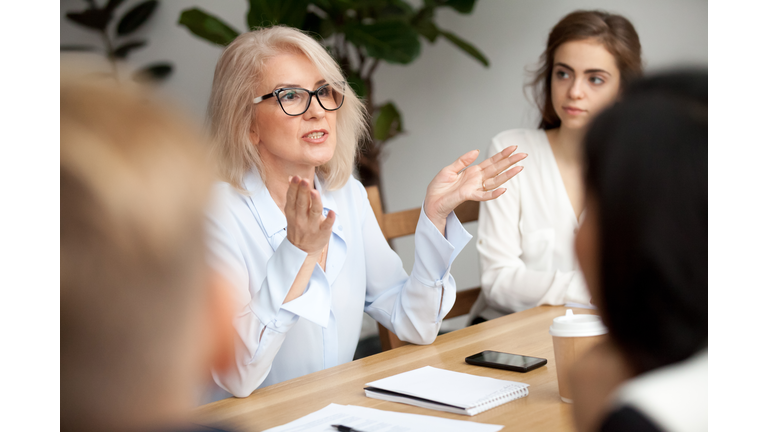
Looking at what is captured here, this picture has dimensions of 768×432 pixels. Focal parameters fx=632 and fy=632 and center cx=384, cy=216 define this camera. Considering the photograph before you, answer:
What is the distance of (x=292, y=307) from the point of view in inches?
46.6

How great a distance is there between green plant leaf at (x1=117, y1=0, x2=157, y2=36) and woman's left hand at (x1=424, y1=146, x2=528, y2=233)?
319 centimetres

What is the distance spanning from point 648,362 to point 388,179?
3.22 m

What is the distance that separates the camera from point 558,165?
6.93ft

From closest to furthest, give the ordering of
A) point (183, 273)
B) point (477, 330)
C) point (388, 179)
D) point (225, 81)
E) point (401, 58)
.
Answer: point (183, 273)
point (477, 330)
point (225, 81)
point (401, 58)
point (388, 179)

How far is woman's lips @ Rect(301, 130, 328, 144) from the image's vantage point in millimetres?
1551

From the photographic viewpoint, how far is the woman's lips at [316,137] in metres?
1.55

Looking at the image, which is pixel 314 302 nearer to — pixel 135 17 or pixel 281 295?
pixel 281 295

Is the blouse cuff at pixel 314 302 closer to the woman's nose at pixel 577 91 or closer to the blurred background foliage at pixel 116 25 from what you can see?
the woman's nose at pixel 577 91

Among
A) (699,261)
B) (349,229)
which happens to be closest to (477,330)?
(349,229)

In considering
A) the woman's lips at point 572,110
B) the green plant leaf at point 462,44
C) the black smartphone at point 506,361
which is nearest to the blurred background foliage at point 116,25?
the green plant leaf at point 462,44

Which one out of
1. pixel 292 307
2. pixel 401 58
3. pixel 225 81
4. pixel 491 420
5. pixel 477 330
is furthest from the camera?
pixel 401 58

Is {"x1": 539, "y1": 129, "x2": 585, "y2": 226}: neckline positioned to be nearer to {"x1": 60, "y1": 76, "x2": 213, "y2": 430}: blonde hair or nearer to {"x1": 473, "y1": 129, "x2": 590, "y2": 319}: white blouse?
{"x1": 473, "y1": 129, "x2": 590, "y2": 319}: white blouse

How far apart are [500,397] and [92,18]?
377 centimetres
